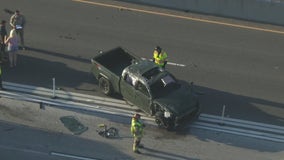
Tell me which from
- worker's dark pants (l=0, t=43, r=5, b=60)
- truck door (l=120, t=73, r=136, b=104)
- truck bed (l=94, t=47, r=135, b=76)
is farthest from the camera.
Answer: worker's dark pants (l=0, t=43, r=5, b=60)

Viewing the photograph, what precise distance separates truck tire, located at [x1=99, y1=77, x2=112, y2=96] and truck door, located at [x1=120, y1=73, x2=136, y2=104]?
71 centimetres

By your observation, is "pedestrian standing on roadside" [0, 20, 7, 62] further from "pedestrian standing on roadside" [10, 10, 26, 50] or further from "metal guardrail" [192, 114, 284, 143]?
"metal guardrail" [192, 114, 284, 143]

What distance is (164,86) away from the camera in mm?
23484

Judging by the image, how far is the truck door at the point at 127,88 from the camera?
23.6 m

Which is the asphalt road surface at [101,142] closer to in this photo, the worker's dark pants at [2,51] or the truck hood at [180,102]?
the truck hood at [180,102]

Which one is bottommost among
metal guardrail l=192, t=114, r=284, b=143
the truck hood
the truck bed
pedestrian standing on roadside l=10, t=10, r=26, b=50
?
metal guardrail l=192, t=114, r=284, b=143

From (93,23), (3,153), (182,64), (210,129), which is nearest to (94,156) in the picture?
(3,153)

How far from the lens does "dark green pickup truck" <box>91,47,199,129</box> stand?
22672mm

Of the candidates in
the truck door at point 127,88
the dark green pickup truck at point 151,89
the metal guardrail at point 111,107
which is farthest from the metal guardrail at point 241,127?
the truck door at point 127,88

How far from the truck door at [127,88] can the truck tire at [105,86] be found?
0.71m

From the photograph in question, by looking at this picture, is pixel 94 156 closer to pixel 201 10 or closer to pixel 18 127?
pixel 18 127

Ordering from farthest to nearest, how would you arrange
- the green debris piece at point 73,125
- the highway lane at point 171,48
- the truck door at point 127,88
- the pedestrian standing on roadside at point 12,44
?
the pedestrian standing on roadside at point 12,44
the highway lane at point 171,48
the truck door at point 127,88
the green debris piece at point 73,125

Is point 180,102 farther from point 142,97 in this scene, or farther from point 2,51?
point 2,51

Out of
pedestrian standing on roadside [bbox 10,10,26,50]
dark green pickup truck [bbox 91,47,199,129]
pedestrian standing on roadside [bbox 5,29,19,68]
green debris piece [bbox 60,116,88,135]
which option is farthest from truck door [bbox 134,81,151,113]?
pedestrian standing on roadside [bbox 10,10,26,50]
